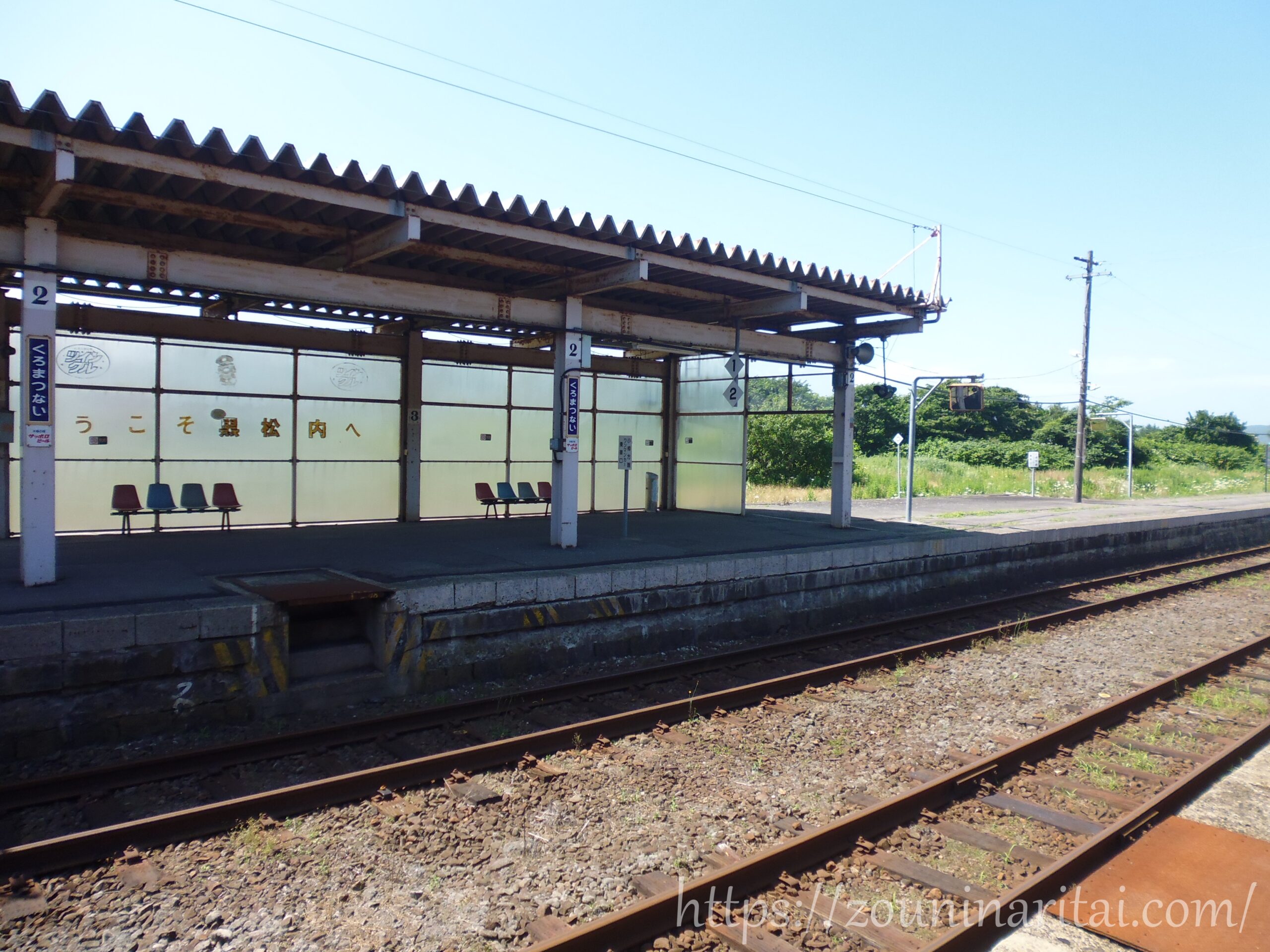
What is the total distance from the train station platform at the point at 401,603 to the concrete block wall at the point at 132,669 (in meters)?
0.01

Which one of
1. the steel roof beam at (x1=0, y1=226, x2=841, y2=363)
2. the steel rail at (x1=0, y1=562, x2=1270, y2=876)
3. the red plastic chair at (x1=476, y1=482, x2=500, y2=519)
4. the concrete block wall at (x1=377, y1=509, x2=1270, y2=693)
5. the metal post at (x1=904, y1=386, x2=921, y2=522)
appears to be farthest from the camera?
the metal post at (x1=904, y1=386, x2=921, y2=522)

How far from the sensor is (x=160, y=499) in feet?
38.6

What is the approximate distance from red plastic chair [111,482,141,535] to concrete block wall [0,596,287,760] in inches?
210

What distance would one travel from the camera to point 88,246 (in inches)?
304

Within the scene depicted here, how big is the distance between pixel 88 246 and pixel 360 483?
6.54 meters

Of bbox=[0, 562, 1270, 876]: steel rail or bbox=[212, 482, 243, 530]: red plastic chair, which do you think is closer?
bbox=[0, 562, 1270, 876]: steel rail

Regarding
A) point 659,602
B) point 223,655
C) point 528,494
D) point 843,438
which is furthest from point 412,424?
point 223,655

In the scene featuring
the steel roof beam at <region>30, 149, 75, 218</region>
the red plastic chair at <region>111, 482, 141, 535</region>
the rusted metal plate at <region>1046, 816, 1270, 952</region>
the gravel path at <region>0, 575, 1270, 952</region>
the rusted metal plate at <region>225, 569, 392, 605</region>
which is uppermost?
the steel roof beam at <region>30, 149, 75, 218</region>

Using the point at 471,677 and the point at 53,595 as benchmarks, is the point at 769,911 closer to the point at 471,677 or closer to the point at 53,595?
the point at 471,677

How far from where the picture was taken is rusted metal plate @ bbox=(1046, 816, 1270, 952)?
3832mm

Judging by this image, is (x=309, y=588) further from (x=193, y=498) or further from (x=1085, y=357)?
(x=1085, y=357)

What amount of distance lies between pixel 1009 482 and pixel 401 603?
35.3 metres

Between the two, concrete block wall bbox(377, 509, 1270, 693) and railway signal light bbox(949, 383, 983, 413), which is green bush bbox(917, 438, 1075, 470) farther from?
concrete block wall bbox(377, 509, 1270, 693)

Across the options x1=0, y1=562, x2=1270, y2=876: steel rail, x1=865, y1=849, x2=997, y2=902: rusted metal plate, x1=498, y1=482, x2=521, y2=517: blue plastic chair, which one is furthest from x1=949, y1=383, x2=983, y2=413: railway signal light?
x1=865, y1=849, x2=997, y2=902: rusted metal plate
